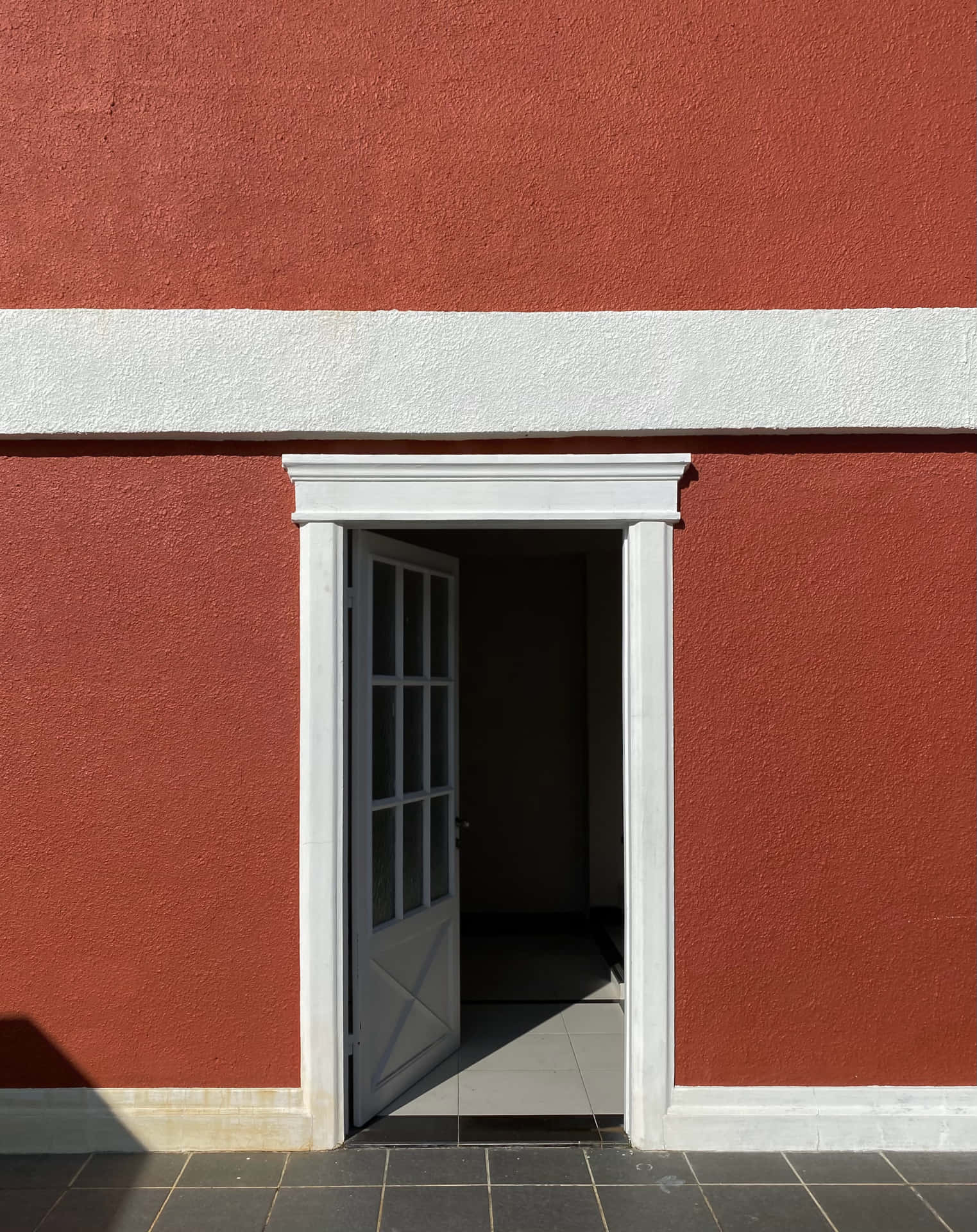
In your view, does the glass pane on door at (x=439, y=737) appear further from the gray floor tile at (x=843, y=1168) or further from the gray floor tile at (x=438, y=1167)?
the gray floor tile at (x=843, y=1168)

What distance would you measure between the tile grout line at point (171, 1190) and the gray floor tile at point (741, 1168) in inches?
67.2

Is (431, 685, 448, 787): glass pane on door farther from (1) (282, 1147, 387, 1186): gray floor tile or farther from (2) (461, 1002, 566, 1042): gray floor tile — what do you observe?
(1) (282, 1147, 387, 1186): gray floor tile

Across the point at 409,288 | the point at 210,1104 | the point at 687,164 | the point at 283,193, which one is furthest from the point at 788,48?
the point at 210,1104

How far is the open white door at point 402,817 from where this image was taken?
3561 millimetres

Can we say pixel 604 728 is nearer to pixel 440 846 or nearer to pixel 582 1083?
pixel 440 846

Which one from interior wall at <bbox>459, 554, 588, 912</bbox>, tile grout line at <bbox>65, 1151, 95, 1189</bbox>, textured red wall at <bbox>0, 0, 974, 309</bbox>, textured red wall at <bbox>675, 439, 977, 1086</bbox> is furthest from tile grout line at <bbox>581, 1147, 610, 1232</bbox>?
interior wall at <bbox>459, 554, 588, 912</bbox>

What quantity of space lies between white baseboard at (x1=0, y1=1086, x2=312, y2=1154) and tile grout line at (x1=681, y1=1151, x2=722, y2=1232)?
4.26ft

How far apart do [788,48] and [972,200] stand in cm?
86

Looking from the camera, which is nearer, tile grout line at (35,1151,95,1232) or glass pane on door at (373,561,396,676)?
tile grout line at (35,1151,95,1232)

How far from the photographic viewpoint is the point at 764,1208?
9.89 feet

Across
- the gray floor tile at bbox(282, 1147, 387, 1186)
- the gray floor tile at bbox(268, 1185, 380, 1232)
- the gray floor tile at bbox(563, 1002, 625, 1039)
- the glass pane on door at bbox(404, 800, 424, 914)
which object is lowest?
the gray floor tile at bbox(563, 1002, 625, 1039)

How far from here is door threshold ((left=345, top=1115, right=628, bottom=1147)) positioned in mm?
3412

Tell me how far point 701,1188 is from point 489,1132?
78 cm

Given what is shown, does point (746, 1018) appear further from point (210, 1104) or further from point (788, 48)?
point (788, 48)
